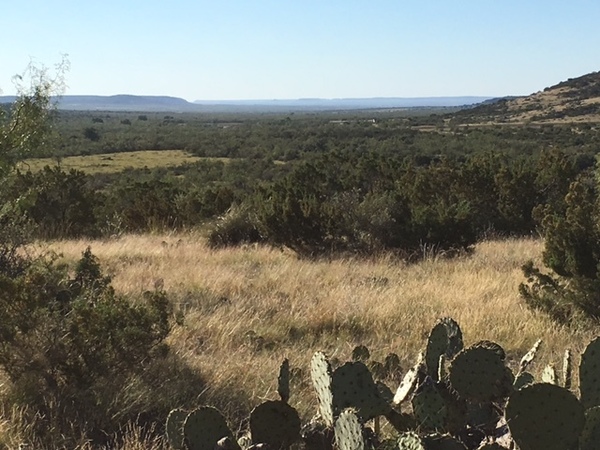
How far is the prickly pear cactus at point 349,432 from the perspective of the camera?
2175mm

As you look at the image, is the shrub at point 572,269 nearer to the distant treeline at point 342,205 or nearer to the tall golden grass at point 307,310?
the tall golden grass at point 307,310

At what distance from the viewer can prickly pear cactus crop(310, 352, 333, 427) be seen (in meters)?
2.59

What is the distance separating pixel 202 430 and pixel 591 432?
1.42 m

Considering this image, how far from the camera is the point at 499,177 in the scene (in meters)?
14.1

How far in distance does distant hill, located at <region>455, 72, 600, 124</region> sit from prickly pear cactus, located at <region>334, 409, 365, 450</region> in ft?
225

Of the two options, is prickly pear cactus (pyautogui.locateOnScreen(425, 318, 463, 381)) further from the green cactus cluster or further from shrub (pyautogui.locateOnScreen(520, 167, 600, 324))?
shrub (pyautogui.locateOnScreen(520, 167, 600, 324))

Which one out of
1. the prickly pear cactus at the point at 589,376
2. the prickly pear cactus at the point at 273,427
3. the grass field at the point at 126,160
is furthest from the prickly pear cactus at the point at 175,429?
the grass field at the point at 126,160

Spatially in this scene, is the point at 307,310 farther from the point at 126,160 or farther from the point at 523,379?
the point at 126,160

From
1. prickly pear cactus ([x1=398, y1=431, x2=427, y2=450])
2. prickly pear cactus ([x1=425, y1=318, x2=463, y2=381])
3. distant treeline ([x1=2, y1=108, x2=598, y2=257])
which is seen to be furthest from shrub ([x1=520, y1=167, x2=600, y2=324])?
prickly pear cactus ([x1=398, y1=431, x2=427, y2=450])

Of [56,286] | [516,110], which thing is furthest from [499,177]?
[516,110]

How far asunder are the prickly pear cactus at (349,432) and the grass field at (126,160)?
43.6 m

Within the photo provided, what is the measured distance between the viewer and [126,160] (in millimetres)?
55344

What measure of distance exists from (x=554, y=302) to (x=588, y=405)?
323cm

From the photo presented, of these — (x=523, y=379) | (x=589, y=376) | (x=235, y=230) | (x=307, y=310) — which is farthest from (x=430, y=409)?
(x=235, y=230)
